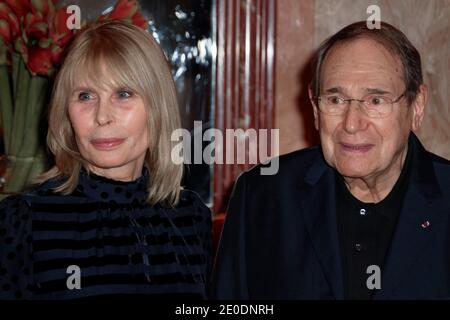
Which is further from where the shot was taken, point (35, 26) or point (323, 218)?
point (35, 26)

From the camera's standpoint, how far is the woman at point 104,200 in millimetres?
1828

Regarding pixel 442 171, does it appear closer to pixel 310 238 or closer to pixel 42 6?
pixel 310 238

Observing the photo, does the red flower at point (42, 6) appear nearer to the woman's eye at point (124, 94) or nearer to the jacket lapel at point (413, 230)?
the woman's eye at point (124, 94)

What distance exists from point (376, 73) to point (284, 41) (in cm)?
102

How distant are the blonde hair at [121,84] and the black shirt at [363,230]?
47 cm

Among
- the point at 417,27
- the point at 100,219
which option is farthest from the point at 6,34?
the point at 417,27

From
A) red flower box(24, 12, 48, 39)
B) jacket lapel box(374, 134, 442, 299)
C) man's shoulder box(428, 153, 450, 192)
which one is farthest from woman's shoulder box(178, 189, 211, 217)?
red flower box(24, 12, 48, 39)

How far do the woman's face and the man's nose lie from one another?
53 cm

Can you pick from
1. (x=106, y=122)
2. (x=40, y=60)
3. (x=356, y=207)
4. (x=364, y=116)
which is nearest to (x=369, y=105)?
(x=364, y=116)

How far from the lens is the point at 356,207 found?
203cm

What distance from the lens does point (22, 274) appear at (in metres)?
1.81

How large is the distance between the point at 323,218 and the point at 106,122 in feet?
2.02
